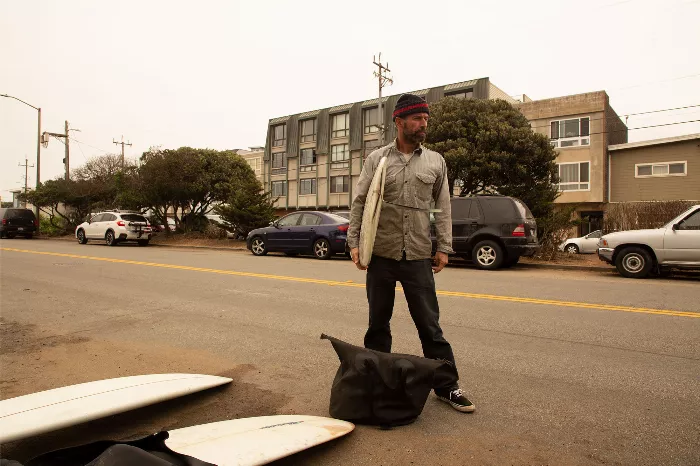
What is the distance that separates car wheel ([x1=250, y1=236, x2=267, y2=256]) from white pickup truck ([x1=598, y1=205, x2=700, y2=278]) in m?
10.2

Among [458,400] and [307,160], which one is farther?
[307,160]

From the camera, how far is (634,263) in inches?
425

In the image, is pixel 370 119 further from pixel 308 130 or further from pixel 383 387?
pixel 383 387

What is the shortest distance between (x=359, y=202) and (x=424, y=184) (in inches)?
18.5

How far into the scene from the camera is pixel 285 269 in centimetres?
1139

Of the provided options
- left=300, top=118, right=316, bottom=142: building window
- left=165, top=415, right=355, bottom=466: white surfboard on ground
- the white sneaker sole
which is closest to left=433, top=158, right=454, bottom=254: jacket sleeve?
the white sneaker sole

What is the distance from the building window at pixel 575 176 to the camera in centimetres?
2962

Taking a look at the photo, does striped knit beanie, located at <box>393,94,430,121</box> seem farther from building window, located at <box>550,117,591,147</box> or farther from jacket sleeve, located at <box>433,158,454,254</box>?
building window, located at <box>550,117,591,147</box>

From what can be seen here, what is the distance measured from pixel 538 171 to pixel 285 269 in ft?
38.8

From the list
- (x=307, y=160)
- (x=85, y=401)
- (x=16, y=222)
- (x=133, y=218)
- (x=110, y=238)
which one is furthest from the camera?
(x=307, y=160)

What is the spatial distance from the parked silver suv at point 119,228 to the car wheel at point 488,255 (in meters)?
15.9

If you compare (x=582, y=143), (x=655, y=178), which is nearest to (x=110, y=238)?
(x=582, y=143)

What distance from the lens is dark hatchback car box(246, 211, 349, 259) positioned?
14867 millimetres

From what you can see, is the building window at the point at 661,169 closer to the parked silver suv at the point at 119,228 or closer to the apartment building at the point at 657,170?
the apartment building at the point at 657,170
